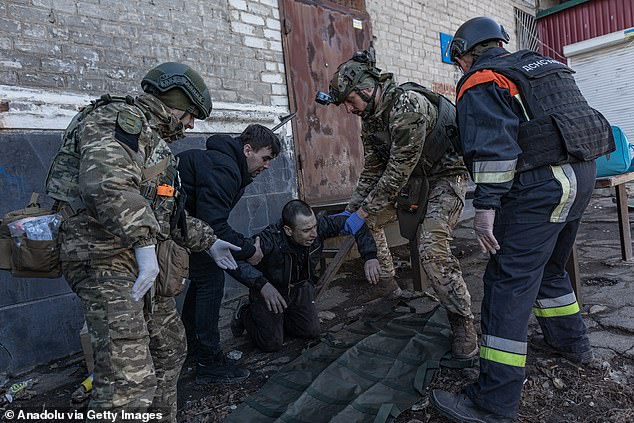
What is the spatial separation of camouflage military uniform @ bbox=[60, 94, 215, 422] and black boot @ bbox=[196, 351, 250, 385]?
91cm

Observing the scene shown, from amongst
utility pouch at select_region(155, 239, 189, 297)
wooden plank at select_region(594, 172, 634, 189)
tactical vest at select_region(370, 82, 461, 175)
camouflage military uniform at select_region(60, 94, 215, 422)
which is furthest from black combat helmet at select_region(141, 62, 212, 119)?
wooden plank at select_region(594, 172, 634, 189)

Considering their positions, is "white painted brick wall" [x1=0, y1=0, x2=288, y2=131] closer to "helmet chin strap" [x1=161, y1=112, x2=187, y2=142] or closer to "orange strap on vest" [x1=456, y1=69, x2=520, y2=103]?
"helmet chin strap" [x1=161, y1=112, x2=187, y2=142]

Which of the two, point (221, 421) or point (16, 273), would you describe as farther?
point (221, 421)

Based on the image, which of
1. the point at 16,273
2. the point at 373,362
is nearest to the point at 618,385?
the point at 373,362

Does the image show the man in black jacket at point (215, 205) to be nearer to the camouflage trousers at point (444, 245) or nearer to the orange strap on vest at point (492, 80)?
the camouflage trousers at point (444, 245)

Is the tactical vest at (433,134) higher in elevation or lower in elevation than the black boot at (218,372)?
higher

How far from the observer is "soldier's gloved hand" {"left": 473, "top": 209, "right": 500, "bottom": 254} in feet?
6.37

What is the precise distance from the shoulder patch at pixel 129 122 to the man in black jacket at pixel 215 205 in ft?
2.74

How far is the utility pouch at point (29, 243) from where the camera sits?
1.73 meters

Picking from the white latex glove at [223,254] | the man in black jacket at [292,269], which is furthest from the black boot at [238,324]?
the white latex glove at [223,254]

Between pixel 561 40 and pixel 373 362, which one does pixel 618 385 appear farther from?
pixel 561 40

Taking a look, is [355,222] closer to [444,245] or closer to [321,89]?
[444,245]

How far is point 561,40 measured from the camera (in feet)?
33.0

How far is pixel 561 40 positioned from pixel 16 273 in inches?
448
